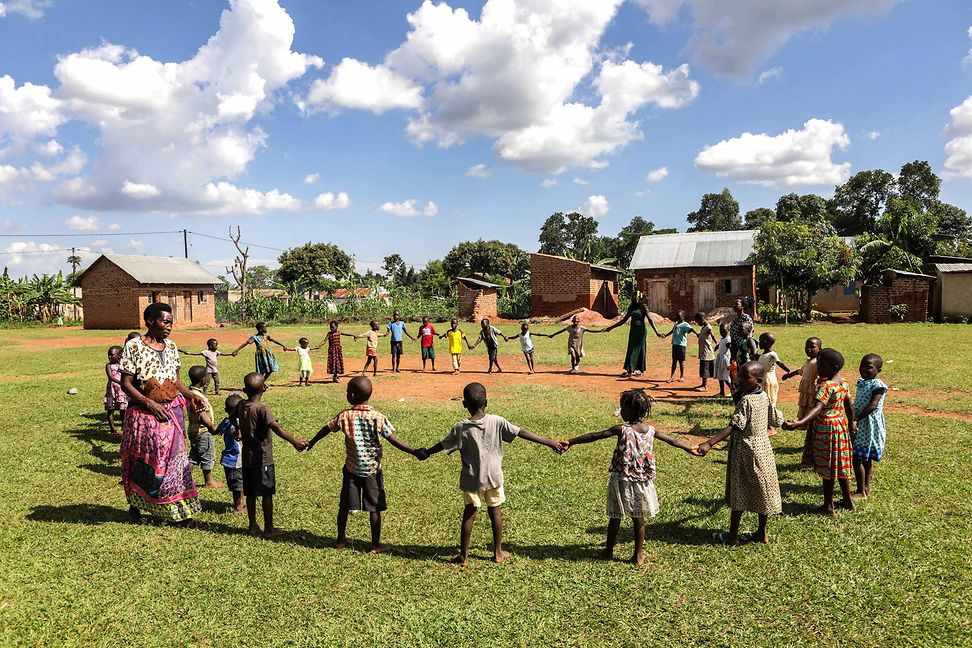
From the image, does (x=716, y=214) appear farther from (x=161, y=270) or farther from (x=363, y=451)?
(x=363, y=451)

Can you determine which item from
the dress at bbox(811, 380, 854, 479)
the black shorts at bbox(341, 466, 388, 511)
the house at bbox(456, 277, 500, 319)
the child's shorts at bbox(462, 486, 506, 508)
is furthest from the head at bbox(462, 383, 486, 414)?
A: the house at bbox(456, 277, 500, 319)

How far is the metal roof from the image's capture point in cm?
3719

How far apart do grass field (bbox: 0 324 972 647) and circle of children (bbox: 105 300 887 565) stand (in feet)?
0.95

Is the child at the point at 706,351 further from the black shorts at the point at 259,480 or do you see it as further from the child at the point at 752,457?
the black shorts at the point at 259,480

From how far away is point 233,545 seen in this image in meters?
5.11

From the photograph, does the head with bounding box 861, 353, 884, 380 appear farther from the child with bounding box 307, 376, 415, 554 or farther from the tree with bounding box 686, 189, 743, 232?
the tree with bounding box 686, 189, 743, 232

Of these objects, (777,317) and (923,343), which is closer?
(923,343)

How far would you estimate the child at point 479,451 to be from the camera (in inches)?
182

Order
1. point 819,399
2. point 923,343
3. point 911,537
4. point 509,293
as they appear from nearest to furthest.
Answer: point 911,537, point 819,399, point 923,343, point 509,293

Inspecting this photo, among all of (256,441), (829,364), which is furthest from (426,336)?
(829,364)

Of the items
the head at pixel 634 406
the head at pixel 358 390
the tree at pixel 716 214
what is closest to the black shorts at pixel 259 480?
the head at pixel 358 390

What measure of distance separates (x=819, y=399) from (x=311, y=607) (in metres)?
4.82

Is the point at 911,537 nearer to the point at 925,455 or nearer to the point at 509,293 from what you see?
the point at 925,455

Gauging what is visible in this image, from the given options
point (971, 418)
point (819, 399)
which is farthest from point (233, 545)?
point (971, 418)
